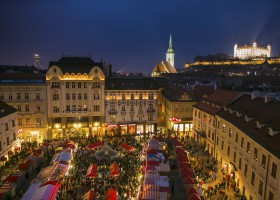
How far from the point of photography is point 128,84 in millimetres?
62031

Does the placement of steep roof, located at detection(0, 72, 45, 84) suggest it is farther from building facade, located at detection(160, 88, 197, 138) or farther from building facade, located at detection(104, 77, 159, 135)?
building facade, located at detection(160, 88, 197, 138)

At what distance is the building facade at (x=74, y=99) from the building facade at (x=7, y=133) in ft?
34.3

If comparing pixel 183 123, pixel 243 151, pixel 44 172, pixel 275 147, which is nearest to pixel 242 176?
pixel 243 151

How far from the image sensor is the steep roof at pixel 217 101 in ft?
153

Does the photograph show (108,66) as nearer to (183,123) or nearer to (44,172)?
(183,123)

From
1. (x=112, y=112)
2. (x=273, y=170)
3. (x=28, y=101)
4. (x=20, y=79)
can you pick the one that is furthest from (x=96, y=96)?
(x=273, y=170)

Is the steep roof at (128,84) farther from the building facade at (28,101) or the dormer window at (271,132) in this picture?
the dormer window at (271,132)

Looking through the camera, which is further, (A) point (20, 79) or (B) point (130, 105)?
(B) point (130, 105)

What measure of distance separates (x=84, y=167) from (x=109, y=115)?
2289cm

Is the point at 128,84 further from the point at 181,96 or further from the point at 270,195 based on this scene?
the point at 270,195

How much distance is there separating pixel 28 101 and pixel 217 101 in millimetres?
38818

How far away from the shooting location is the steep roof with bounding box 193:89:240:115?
153 feet

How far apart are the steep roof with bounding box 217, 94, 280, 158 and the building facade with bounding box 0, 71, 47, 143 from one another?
121 feet

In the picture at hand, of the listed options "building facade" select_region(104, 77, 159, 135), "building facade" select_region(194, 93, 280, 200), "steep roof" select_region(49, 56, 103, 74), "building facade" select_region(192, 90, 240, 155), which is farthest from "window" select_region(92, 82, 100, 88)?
"building facade" select_region(194, 93, 280, 200)
